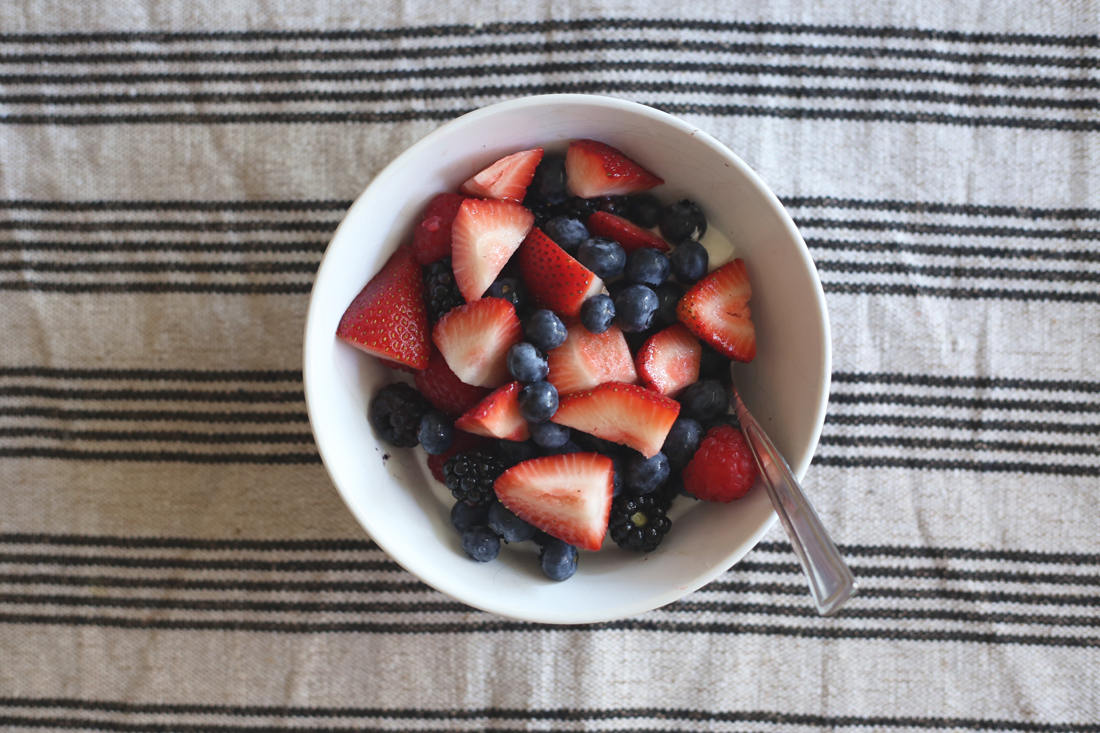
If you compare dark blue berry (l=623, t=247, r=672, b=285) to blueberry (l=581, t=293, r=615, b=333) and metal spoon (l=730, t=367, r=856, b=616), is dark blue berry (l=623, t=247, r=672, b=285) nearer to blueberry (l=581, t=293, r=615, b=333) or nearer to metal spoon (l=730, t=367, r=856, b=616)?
blueberry (l=581, t=293, r=615, b=333)

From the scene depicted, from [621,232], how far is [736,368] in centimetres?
23

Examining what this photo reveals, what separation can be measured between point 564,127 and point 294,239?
44 cm

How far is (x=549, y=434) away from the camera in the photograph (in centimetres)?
76

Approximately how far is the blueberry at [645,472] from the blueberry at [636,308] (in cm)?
14

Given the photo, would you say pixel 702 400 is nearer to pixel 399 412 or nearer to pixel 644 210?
pixel 644 210

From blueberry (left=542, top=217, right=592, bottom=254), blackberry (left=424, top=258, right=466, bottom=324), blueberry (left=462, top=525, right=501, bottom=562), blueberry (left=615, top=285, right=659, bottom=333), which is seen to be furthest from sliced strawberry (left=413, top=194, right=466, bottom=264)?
blueberry (left=462, top=525, right=501, bottom=562)

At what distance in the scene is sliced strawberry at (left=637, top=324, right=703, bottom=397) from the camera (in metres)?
0.78

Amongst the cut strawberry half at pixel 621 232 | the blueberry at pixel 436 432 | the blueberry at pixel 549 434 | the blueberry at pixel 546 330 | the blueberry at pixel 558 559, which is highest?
the cut strawberry half at pixel 621 232

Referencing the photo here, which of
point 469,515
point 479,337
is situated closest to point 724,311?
point 479,337

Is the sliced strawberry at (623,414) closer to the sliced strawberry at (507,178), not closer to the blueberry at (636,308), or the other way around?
the blueberry at (636,308)

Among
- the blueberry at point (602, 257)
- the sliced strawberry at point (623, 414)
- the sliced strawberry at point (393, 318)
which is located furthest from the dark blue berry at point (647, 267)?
the sliced strawberry at point (393, 318)

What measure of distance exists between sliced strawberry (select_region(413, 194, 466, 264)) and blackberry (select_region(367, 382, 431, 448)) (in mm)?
161

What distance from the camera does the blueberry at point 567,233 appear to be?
0.80 metres

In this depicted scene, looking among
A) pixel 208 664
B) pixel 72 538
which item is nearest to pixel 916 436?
pixel 208 664
